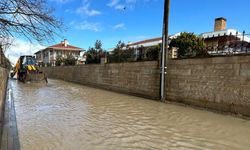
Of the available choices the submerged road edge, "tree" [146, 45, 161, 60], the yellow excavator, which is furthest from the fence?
the yellow excavator

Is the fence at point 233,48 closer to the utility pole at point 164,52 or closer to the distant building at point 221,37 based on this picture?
the distant building at point 221,37

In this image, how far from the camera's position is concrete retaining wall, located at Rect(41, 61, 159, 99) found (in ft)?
34.5

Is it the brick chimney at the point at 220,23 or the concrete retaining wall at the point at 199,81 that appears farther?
the brick chimney at the point at 220,23

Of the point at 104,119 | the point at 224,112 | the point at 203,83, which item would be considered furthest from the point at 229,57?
the point at 104,119

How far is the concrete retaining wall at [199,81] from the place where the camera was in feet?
21.4

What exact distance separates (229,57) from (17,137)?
21.7ft

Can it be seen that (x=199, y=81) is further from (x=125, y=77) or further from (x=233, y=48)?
(x=125, y=77)

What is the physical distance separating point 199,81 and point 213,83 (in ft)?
2.20

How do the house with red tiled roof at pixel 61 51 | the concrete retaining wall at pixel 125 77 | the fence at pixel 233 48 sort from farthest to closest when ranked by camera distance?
the house with red tiled roof at pixel 61 51, the concrete retaining wall at pixel 125 77, the fence at pixel 233 48

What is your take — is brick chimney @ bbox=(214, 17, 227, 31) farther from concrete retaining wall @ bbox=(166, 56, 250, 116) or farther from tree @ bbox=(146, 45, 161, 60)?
concrete retaining wall @ bbox=(166, 56, 250, 116)

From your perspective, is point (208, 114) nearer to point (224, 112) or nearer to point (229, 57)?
point (224, 112)

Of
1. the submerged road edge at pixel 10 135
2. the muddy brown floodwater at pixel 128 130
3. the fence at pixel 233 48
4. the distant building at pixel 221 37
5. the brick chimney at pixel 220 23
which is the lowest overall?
the muddy brown floodwater at pixel 128 130

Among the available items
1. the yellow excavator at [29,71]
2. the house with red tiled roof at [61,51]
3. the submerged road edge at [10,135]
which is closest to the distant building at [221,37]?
the submerged road edge at [10,135]

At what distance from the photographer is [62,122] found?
5473 mm
